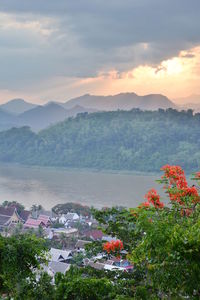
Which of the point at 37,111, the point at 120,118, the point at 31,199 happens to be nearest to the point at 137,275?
the point at 31,199

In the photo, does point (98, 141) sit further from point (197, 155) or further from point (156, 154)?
point (197, 155)

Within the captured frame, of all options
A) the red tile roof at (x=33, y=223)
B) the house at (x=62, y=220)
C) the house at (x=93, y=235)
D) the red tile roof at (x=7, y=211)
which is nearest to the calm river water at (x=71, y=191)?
the house at (x=62, y=220)

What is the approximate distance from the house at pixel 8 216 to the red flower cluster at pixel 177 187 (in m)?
13.8

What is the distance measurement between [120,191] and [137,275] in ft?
66.0

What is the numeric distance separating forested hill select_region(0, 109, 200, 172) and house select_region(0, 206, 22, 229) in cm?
2122

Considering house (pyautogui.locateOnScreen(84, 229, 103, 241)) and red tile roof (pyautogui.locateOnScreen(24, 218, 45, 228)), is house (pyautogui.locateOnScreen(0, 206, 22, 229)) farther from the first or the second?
house (pyautogui.locateOnScreen(84, 229, 103, 241))

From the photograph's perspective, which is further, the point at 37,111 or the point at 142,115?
the point at 37,111

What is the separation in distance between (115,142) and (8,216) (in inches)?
1193

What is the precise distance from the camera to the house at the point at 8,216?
651 inches

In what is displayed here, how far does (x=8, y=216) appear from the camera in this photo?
16.9 m

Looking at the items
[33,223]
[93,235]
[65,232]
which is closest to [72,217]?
[33,223]

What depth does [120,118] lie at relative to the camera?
52.3 m

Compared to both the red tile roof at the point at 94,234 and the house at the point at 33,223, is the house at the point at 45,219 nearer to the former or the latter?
the house at the point at 33,223

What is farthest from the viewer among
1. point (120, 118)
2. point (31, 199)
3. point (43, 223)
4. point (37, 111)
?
point (37, 111)
